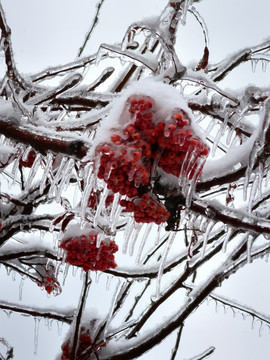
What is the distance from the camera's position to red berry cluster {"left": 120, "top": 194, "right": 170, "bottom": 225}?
123 cm

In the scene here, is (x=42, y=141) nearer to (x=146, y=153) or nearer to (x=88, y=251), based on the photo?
(x=146, y=153)

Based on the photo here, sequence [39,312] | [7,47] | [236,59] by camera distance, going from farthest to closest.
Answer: [39,312] → [236,59] → [7,47]

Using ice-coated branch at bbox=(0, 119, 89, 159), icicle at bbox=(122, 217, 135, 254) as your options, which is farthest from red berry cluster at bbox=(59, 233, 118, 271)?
ice-coated branch at bbox=(0, 119, 89, 159)

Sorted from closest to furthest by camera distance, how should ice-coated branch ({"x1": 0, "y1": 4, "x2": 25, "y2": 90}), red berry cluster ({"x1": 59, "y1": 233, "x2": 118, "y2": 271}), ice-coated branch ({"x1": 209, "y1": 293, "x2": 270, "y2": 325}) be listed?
ice-coated branch ({"x1": 0, "y1": 4, "x2": 25, "y2": 90}) < red berry cluster ({"x1": 59, "y1": 233, "x2": 118, "y2": 271}) < ice-coated branch ({"x1": 209, "y1": 293, "x2": 270, "y2": 325})

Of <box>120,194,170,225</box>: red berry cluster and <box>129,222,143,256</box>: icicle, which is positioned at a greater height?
<box>129,222,143,256</box>: icicle

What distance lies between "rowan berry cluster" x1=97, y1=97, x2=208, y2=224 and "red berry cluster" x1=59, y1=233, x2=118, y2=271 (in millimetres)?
1336

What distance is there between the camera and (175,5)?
1.78 metres

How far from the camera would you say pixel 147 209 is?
123 cm

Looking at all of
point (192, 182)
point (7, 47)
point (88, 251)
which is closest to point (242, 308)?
point (88, 251)

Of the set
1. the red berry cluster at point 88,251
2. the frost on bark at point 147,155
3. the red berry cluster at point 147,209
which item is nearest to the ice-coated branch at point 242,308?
the frost on bark at point 147,155

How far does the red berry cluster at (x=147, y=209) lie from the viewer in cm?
123

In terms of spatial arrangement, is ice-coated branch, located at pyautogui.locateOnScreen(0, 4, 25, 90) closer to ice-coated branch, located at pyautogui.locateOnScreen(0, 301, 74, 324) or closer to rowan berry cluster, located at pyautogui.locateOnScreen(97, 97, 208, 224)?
rowan berry cluster, located at pyautogui.locateOnScreen(97, 97, 208, 224)

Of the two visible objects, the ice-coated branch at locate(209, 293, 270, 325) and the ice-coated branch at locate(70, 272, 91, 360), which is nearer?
the ice-coated branch at locate(70, 272, 91, 360)

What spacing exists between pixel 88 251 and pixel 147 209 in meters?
1.38
